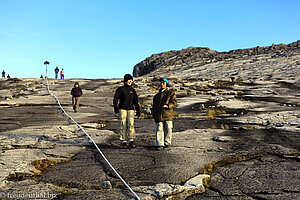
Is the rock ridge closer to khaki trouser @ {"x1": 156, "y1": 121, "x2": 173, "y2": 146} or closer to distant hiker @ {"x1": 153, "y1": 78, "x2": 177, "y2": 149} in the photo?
distant hiker @ {"x1": 153, "y1": 78, "x2": 177, "y2": 149}

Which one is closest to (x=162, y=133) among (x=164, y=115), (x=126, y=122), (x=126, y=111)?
(x=164, y=115)

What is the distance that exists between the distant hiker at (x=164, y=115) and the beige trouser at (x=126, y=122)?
747 millimetres

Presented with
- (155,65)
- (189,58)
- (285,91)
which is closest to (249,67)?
(285,91)

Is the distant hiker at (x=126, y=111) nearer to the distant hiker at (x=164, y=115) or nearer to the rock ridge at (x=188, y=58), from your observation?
the distant hiker at (x=164, y=115)

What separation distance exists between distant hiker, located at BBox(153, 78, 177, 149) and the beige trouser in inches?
29.4

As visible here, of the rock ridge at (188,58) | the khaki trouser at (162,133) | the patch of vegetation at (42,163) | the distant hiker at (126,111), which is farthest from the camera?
the rock ridge at (188,58)

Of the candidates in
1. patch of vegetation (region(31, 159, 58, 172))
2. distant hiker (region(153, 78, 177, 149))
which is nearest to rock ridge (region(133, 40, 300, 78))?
distant hiker (region(153, 78, 177, 149))

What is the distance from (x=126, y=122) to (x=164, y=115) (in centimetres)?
122

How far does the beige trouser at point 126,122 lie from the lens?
7629 millimetres

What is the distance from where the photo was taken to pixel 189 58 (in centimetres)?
6638

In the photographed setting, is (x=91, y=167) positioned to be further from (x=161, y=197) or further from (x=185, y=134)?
(x=185, y=134)

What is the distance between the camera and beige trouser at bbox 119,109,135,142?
7.63 meters

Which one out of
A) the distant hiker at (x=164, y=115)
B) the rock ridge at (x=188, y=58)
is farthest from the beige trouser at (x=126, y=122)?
the rock ridge at (x=188, y=58)

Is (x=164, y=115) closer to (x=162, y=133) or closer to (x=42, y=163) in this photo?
(x=162, y=133)
